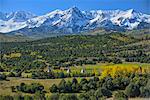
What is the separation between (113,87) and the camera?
63.3 ft

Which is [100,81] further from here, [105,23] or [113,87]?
[105,23]

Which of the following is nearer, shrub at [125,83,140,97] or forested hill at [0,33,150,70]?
shrub at [125,83,140,97]

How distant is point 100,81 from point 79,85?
1.59 m

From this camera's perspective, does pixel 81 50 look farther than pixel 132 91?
Yes

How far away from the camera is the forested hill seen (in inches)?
1603

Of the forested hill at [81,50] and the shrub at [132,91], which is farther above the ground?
the forested hill at [81,50]

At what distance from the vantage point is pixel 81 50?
51.7m

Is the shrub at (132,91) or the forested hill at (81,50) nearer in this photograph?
the shrub at (132,91)

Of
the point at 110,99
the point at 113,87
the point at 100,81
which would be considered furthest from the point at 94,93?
the point at 100,81

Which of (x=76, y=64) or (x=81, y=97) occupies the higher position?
(x=76, y=64)

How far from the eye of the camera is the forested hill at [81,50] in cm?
4072

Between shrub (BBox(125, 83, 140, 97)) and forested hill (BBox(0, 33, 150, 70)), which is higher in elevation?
forested hill (BBox(0, 33, 150, 70))

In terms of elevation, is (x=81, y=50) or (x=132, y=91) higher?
(x=81, y=50)

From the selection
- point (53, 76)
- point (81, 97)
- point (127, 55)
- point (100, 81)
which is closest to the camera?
point (81, 97)
